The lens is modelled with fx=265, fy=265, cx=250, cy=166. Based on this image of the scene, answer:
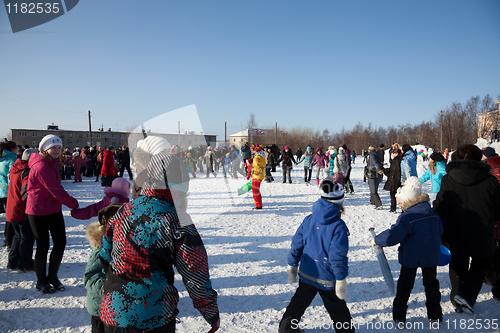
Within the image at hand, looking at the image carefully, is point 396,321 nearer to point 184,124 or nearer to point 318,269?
point 318,269

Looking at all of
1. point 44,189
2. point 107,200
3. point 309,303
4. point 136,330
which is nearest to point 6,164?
point 44,189

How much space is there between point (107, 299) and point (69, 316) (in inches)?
84.3

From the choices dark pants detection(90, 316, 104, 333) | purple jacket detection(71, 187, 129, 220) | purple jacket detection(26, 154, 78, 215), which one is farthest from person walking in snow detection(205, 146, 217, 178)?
purple jacket detection(26, 154, 78, 215)

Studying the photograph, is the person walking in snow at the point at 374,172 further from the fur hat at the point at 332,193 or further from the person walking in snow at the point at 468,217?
the fur hat at the point at 332,193

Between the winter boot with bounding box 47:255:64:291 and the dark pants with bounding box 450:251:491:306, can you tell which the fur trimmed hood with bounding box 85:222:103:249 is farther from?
the dark pants with bounding box 450:251:491:306

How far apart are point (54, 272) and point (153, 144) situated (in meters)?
3.11

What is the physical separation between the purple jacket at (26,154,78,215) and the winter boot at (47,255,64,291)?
62cm

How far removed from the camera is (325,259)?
225cm

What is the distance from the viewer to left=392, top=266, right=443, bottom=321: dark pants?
8.57 feet

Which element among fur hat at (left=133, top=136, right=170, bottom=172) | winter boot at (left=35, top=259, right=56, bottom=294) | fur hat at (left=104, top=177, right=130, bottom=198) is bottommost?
winter boot at (left=35, top=259, right=56, bottom=294)

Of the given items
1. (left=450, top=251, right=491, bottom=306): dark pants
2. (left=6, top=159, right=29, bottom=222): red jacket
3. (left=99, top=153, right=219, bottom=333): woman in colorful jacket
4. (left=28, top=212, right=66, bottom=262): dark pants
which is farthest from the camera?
(left=6, top=159, right=29, bottom=222): red jacket

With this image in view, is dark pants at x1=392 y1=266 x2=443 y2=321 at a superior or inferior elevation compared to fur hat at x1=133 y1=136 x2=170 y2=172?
inferior

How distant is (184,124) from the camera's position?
69.5 inches

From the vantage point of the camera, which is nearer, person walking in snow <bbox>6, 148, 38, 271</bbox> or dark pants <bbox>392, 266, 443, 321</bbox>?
dark pants <bbox>392, 266, 443, 321</bbox>
